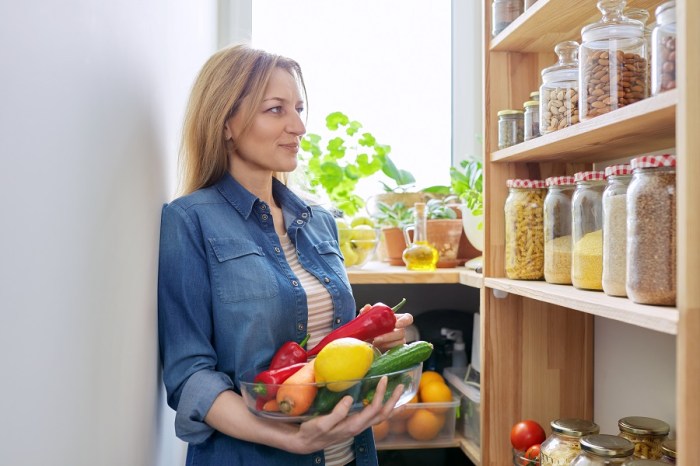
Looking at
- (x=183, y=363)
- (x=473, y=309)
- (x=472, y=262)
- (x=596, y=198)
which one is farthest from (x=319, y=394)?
(x=473, y=309)

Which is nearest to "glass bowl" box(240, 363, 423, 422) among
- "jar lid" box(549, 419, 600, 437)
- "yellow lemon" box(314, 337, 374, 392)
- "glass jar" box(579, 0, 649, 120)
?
"yellow lemon" box(314, 337, 374, 392)

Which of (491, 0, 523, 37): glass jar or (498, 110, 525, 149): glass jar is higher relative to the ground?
(491, 0, 523, 37): glass jar

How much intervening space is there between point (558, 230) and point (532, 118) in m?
0.23

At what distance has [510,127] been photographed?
1.30 m

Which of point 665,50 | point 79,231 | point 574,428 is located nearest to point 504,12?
point 665,50

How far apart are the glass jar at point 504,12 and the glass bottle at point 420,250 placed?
1.86 feet

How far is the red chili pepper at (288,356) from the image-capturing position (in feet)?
3.08

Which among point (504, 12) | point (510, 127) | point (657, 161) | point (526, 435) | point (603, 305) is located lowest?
point (526, 435)

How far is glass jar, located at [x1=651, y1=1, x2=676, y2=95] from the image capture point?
72cm

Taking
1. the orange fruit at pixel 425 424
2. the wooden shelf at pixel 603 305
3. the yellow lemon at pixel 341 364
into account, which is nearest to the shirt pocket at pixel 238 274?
the yellow lemon at pixel 341 364

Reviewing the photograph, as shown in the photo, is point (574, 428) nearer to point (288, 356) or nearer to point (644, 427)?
point (644, 427)

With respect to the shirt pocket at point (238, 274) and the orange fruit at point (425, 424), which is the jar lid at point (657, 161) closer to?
the shirt pocket at point (238, 274)

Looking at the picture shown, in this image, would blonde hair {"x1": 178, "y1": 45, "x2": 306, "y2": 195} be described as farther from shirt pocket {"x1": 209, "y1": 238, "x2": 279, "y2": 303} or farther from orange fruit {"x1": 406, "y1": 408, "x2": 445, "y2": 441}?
orange fruit {"x1": 406, "y1": 408, "x2": 445, "y2": 441}

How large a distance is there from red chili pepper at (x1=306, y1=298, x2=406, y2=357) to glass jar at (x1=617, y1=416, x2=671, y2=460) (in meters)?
0.42
